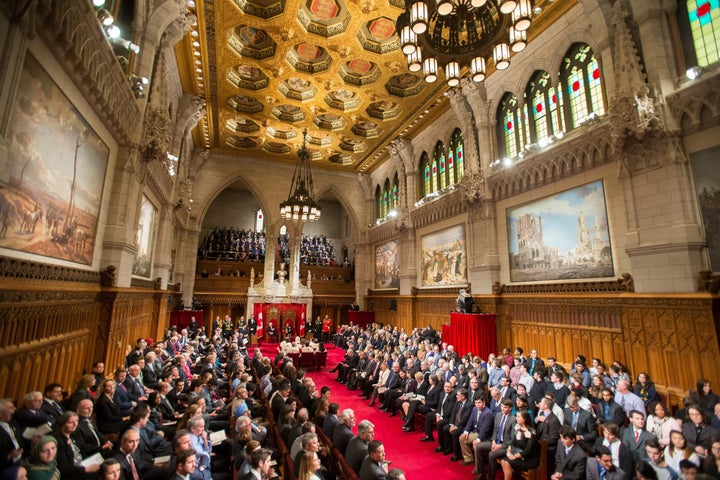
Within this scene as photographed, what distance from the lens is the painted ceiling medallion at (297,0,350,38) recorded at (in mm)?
9781

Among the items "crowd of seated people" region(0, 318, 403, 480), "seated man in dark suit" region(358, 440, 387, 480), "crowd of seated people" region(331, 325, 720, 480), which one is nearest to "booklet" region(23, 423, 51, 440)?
"crowd of seated people" region(0, 318, 403, 480)

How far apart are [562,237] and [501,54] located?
5.31 metres

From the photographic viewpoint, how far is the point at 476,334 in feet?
33.5

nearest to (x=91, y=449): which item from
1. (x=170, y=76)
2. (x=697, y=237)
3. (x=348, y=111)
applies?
(x=697, y=237)

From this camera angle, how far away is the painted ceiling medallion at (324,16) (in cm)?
978

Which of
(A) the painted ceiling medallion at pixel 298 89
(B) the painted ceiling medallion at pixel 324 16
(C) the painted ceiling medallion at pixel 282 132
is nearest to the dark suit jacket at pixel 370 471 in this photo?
(B) the painted ceiling medallion at pixel 324 16

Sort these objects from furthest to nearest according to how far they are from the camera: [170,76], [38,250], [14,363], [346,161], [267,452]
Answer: [346,161] < [170,76] < [38,250] < [14,363] < [267,452]

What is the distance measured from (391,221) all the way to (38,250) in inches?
585

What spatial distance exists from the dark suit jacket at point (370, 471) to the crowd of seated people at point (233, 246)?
1816 centimetres

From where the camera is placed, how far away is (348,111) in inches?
596

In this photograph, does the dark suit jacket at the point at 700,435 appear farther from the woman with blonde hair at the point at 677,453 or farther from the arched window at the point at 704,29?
the arched window at the point at 704,29

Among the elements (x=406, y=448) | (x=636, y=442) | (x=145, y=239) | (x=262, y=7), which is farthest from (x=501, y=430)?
(x=262, y=7)

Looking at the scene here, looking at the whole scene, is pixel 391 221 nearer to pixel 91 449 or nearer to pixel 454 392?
pixel 454 392

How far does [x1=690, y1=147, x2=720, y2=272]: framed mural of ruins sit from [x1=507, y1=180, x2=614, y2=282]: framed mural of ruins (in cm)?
176
